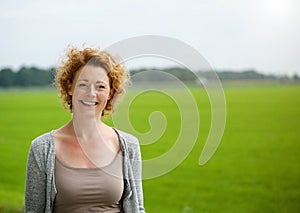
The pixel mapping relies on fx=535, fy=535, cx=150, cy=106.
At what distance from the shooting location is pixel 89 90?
136cm

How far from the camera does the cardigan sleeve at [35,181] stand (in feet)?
4.37

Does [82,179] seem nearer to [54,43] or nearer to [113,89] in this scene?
[113,89]

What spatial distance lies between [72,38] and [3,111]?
777 millimetres

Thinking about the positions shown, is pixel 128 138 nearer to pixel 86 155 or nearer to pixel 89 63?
pixel 86 155

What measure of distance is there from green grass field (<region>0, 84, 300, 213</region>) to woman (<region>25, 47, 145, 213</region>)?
1.23 m

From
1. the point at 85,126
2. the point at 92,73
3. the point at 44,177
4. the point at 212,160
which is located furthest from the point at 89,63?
the point at 212,160

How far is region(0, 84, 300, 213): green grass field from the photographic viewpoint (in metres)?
3.27

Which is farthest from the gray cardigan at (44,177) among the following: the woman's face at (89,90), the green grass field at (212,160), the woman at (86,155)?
the green grass field at (212,160)

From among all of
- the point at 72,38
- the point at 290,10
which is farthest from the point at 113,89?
the point at 290,10

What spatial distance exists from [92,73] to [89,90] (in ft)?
0.15

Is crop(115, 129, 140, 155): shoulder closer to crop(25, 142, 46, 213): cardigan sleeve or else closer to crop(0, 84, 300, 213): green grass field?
crop(25, 142, 46, 213): cardigan sleeve

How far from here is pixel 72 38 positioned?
284cm

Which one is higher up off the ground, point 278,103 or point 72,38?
point 72,38

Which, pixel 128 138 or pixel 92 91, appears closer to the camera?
pixel 92 91
